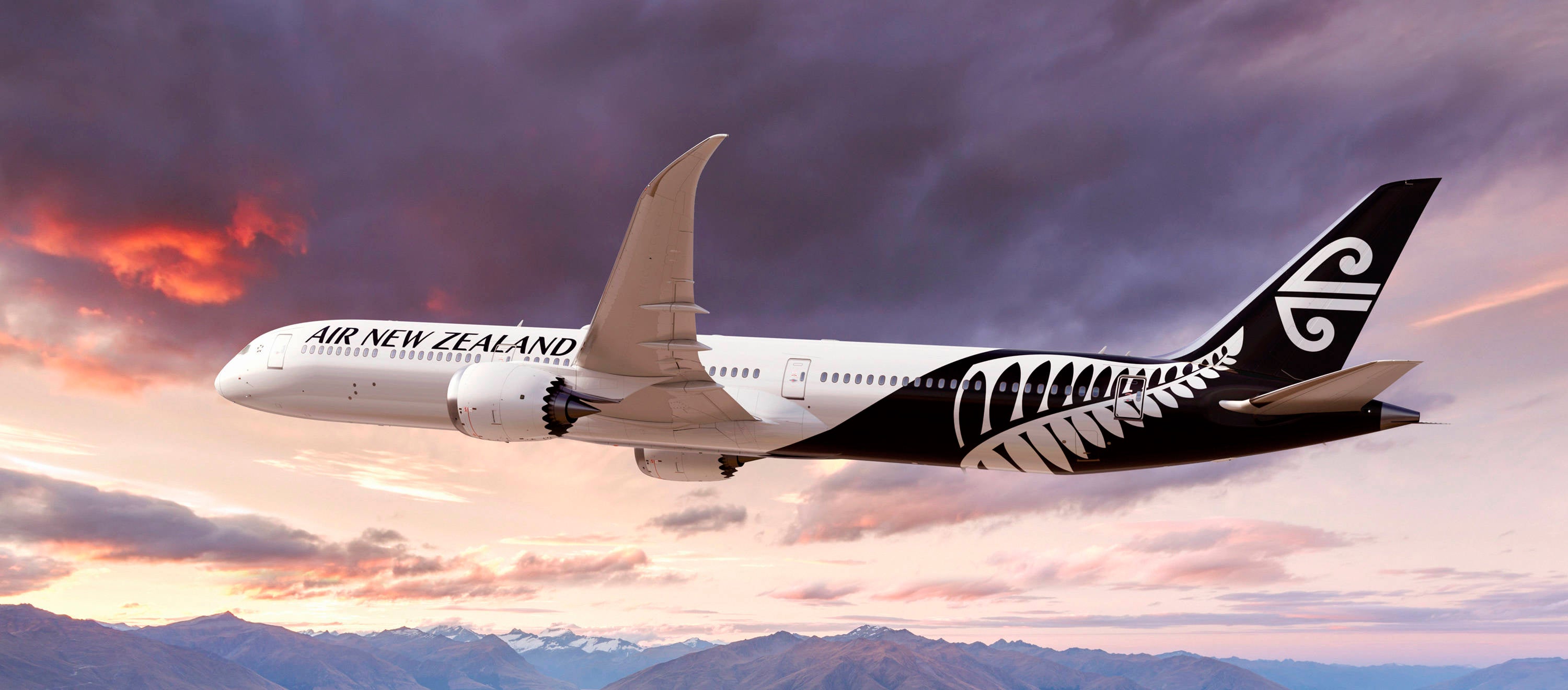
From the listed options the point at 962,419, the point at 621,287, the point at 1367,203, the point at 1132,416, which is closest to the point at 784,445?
the point at 962,419

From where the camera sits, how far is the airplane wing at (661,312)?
75.0 ft

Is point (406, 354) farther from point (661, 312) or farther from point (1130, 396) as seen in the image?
point (1130, 396)

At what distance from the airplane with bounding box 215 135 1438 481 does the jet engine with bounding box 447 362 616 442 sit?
0.05m

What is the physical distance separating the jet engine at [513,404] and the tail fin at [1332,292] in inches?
770

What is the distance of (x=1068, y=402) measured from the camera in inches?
1142

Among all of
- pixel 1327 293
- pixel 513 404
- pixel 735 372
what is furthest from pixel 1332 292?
pixel 513 404

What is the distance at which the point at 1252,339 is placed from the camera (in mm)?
29422

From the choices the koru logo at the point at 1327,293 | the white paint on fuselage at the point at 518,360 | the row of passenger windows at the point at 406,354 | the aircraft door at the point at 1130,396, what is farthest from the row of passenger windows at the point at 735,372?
the koru logo at the point at 1327,293

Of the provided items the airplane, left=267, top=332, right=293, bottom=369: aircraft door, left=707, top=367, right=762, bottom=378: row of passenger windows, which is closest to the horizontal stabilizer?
the airplane

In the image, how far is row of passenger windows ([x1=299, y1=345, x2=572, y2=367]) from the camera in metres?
32.8

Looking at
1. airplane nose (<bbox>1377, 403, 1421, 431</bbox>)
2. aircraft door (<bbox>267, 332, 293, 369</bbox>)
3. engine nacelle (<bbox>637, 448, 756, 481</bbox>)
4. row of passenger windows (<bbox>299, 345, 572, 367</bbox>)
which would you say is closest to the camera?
airplane nose (<bbox>1377, 403, 1421, 431</bbox>)

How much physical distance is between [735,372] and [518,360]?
738 centimetres

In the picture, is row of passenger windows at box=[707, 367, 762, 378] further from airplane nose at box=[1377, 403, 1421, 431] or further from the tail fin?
airplane nose at box=[1377, 403, 1421, 431]

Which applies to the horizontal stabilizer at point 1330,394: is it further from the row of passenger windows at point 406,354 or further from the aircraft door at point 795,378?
the row of passenger windows at point 406,354
